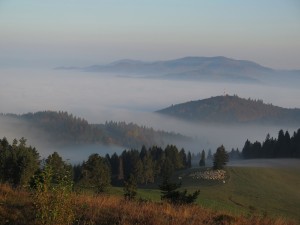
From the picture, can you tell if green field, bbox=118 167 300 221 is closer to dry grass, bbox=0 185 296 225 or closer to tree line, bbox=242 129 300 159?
dry grass, bbox=0 185 296 225

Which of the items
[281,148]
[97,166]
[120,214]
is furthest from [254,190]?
[281,148]

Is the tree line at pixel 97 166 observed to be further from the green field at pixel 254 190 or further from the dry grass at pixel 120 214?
the green field at pixel 254 190

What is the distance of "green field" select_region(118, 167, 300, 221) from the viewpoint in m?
46.6

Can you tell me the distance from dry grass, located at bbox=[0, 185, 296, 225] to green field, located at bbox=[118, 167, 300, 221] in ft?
92.2

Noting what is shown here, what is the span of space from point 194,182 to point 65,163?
189ft

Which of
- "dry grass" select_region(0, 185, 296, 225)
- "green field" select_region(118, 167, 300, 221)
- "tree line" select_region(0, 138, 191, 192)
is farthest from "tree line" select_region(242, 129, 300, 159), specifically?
"dry grass" select_region(0, 185, 296, 225)

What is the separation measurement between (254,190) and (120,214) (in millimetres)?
52358

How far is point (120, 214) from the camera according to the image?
10.2 m

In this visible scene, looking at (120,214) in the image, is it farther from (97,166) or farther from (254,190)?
(254,190)

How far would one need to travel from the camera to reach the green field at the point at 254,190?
46594mm

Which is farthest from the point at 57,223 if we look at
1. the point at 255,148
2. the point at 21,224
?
the point at 255,148

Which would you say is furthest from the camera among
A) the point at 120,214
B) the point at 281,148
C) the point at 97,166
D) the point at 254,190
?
the point at 281,148

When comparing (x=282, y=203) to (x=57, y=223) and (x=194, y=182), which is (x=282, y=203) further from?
(x=57, y=223)

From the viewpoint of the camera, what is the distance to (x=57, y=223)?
845 centimetres
